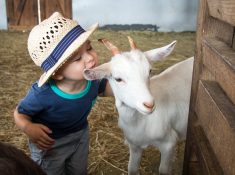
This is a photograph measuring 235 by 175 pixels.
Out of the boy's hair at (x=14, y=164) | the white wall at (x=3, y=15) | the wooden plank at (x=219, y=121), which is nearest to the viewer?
the boy's hair at (x=14, y=164)

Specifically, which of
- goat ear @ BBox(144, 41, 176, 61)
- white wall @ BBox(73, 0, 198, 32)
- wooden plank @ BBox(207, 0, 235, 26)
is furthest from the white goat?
white wall @ BBox(73, 0, 198, 32)

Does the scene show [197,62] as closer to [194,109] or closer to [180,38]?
[194,109]

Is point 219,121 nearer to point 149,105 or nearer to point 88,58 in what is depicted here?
point 149,105

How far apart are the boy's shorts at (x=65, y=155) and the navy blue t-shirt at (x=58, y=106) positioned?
0.06m

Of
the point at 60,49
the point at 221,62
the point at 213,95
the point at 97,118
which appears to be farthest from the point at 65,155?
the point at 97,118

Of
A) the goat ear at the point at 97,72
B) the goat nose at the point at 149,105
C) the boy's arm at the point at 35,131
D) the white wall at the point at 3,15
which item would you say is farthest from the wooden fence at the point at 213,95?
the white wall at the point at 3,15

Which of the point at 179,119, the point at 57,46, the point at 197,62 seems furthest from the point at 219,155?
the point at 179,119

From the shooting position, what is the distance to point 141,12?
29.9ft

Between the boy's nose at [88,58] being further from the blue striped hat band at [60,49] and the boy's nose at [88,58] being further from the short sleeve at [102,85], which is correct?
the short sleeve at [102,85]

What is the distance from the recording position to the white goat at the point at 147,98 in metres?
1.88

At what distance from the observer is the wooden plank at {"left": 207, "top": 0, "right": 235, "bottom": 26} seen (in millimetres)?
1242

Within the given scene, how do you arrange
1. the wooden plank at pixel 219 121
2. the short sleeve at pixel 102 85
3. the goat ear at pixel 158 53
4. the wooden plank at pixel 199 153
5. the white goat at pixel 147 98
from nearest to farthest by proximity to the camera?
1. the wooden plank at pixel 219 121
2. the wooden plank at pixel 199 153
3. the white goat at pixel 147 98
4. the goat ear at pixel 158 53
5. the short sleeve at pixel 102 85

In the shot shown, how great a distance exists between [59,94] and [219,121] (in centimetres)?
101

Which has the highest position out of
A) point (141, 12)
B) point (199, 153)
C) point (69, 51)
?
point (69, 51)
